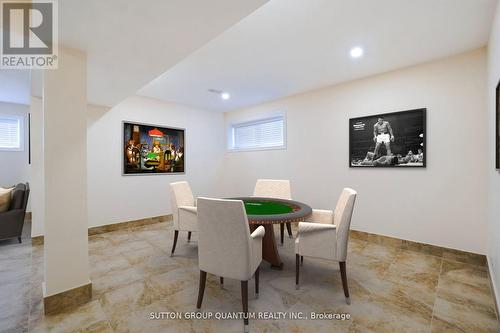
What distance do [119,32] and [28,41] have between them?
2.71 feet

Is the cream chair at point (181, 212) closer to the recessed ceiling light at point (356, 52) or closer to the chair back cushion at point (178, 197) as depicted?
the chair back cushion at point (178, 197)

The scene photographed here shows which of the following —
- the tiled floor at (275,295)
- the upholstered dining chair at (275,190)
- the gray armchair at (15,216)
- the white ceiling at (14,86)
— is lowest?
the tiled floor at (275,295)

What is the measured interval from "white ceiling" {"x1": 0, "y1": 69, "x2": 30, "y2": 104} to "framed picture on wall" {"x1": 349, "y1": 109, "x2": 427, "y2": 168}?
197 inches

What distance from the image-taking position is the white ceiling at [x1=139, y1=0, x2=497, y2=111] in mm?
2010

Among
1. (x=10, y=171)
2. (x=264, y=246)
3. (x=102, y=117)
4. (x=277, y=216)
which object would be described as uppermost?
(x=102, y=117)

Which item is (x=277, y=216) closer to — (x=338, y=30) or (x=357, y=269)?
(x=357, y=269)

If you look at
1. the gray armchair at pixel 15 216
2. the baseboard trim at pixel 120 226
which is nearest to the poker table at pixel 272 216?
the baseboard trim at pixel 120 226

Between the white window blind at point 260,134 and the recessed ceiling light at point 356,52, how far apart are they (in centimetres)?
205

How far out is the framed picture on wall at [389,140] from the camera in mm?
3152

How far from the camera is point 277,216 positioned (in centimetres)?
225

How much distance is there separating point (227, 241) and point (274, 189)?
2174 millimetres

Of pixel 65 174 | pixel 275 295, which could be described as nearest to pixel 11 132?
pixel 65 174

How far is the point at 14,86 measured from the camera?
12.2ft

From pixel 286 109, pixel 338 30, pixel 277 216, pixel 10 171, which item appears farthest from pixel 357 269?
pixel 10 171
